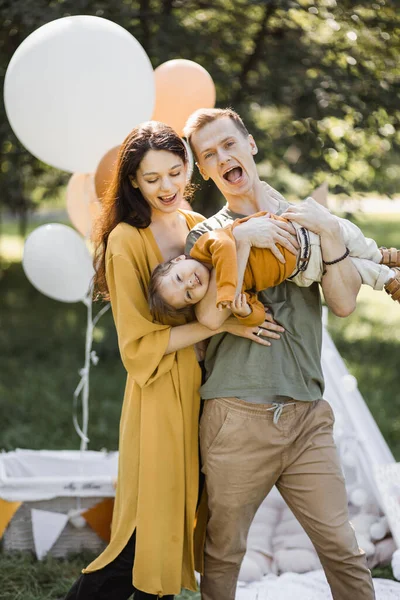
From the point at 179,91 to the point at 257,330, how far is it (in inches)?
56.1

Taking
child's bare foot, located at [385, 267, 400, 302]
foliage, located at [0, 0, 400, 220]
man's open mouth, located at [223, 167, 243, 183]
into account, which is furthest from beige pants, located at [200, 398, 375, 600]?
foliage, located at [0, 0, 400, 220]

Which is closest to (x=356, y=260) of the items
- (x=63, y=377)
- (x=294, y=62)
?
(x=294, y=62)

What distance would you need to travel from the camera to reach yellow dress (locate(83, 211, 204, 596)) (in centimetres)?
220

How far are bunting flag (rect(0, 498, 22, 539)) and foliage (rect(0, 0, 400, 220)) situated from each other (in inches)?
107

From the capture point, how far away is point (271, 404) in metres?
2.18

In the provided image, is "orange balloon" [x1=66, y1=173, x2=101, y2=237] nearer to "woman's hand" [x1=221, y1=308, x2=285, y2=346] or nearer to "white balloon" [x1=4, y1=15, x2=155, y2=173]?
"white balloon" [x1=4, y1=15, x2=155, y2=173]

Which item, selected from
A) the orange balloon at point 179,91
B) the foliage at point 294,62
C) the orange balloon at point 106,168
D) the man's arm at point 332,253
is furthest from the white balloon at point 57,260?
the foliage at point 294,62

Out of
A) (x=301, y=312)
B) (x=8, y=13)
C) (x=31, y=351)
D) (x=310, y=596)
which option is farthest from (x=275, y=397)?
(x=31, y=351)

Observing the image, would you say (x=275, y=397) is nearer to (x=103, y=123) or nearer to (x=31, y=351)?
(x=103, y=123)

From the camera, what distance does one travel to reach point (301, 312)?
7.29 ft

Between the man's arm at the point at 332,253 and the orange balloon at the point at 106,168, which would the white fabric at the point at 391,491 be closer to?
the man's arm at the point at 332,253

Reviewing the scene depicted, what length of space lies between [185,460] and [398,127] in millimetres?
3616

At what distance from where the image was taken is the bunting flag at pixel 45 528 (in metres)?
3.14

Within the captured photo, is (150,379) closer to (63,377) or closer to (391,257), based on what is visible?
(391,257)
